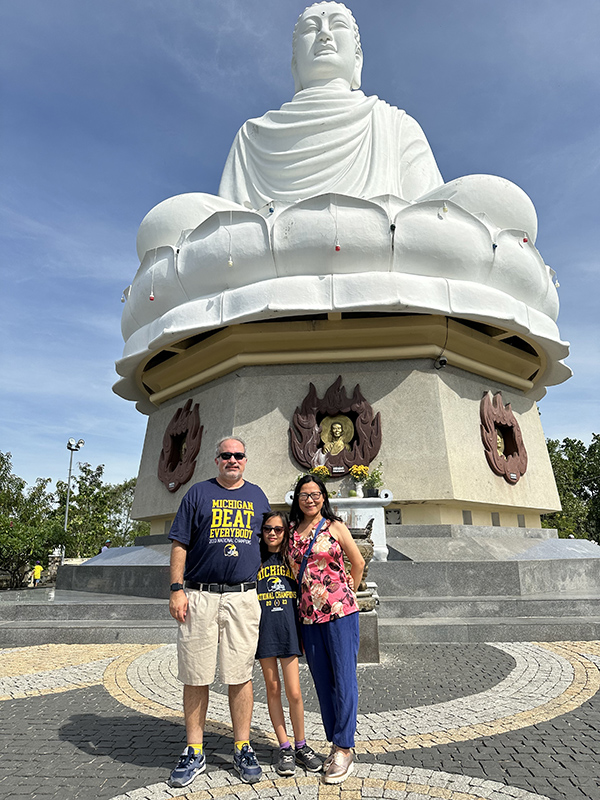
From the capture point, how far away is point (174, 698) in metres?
4.27

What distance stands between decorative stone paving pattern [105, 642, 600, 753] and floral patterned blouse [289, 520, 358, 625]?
2.89 ft

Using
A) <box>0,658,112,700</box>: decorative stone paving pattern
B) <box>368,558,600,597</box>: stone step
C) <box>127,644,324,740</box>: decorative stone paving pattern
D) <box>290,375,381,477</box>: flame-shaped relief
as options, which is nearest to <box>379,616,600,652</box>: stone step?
<box>368,558,600,597</box>: stone step

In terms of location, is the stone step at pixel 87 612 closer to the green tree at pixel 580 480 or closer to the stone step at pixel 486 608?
the stone step at pixel 486 608

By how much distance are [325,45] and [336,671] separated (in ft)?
52.9

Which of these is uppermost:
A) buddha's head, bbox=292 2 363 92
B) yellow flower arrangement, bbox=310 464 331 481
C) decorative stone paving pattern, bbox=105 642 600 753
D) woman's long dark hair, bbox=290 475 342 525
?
buddha's head, bbox=292 2 363 92

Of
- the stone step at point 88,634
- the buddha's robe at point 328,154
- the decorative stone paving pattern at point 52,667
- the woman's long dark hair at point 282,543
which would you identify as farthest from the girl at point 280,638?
the buddha's robe at point 328,154

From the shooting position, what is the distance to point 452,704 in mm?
4000

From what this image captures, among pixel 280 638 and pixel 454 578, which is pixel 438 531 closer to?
pixel 454 578

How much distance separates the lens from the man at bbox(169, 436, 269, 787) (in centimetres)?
301

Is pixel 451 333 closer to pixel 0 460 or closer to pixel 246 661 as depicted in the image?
pixel 246 661

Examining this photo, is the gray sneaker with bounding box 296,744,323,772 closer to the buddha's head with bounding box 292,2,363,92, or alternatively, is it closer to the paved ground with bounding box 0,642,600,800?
the paved ground with bounding box 0,642,600,800

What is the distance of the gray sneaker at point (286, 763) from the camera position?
9.43ft

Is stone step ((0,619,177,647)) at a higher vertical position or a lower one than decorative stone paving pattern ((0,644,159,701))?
higher

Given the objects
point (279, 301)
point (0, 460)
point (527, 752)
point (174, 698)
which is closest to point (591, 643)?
point (527, 752)
